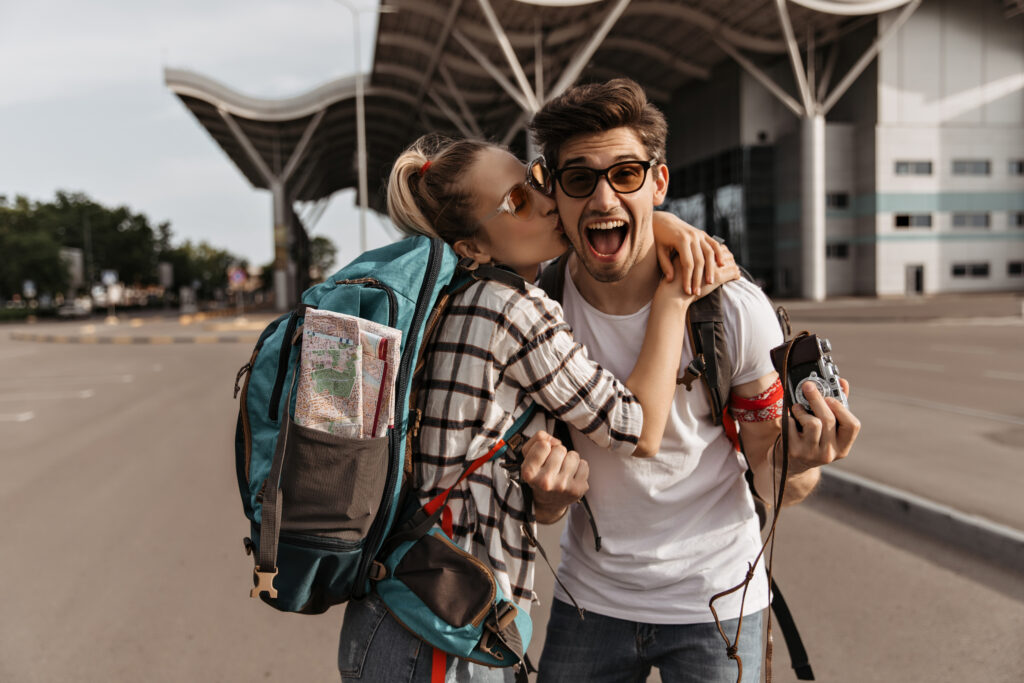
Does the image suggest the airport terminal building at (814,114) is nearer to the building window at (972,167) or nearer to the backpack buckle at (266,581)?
the building window at (972,167)

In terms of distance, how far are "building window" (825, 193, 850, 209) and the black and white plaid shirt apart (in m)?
45.0

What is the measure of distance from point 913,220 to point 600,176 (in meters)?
45.2

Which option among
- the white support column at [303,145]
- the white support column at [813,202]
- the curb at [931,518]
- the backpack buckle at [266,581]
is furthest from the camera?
the white support column at [303,145]

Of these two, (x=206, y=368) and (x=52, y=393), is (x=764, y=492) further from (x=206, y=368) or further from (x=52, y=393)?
(x=206, y=368)

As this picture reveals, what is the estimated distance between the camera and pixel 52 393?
12.8 meters

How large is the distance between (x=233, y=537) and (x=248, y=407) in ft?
13.5

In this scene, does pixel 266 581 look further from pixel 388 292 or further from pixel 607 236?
pixel 607 236

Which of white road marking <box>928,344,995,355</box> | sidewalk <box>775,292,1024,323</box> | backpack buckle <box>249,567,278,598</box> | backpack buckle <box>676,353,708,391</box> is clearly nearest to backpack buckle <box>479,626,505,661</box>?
backpack buckle <box>249,567,278,598</box>

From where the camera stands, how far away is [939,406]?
28.5 ft

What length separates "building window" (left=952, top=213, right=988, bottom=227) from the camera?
41.4 metres

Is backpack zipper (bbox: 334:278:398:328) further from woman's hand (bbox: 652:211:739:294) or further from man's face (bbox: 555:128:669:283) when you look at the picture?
woman's hand (bbox: 652:211:739:294)

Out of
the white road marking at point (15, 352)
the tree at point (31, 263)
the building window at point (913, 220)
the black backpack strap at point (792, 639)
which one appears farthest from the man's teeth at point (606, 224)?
the tree at point (31, 263)

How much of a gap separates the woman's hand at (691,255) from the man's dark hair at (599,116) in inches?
7.6

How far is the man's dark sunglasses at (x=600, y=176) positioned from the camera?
5.74 feet
